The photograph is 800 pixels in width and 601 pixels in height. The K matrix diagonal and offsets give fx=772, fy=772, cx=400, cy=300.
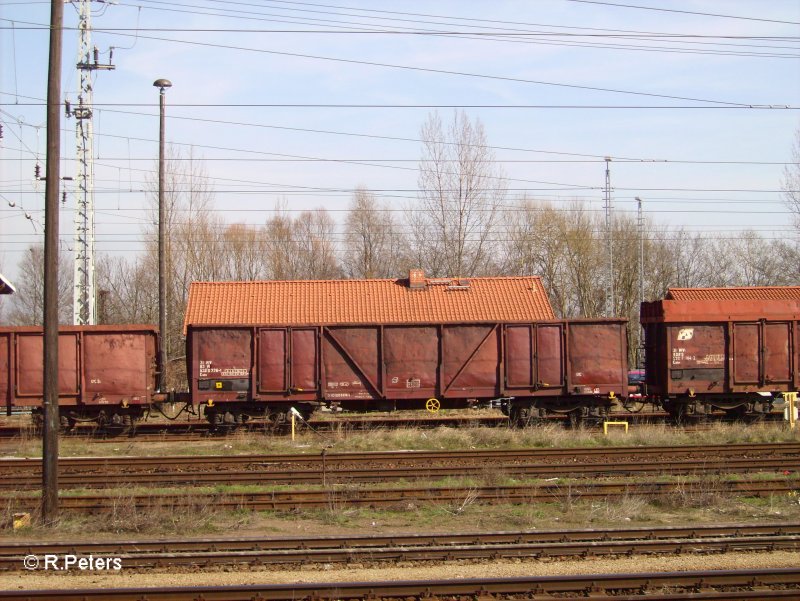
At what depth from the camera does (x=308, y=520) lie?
11328 mm

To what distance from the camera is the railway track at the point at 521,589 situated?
7.62 metres

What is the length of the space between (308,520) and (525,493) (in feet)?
11.3

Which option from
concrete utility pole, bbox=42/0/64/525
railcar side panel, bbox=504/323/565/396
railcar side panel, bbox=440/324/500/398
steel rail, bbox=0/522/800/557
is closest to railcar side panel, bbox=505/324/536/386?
railcar side panel, bbox=504/323/565/396

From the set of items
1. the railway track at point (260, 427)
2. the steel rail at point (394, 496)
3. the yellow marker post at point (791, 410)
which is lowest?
the railway track at point (260, 427)

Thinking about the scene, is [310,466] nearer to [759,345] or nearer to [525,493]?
[525,493]

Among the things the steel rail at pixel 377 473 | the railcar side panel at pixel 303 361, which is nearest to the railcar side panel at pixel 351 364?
the railcar side panel at pixel 303 361

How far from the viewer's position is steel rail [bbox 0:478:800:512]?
11.7m

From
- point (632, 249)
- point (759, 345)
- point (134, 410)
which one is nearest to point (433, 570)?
point (134, 410)

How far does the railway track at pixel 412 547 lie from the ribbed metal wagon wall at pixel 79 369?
10.5 metres

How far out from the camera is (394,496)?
12172 mm

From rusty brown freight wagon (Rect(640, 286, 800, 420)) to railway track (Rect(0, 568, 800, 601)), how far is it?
12.9m

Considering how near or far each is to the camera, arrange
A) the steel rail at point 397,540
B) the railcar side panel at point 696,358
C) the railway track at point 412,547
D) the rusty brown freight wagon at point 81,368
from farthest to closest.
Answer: the railcar side panel at point 696,358 < the rusty brown freight wagon at point 81,368 < the steel rail at point 397,540 < the railway track at point 412,547

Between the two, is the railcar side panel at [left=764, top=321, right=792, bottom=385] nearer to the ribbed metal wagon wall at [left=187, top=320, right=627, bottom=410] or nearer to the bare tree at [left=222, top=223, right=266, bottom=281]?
the ribbed metal wagon wall at [left=187, top=320, right=627, bottom=410]

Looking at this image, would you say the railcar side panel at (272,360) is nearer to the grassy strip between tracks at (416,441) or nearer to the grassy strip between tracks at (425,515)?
the grassy strip between tracks at (416,441)
